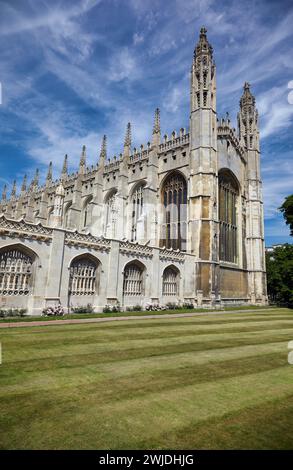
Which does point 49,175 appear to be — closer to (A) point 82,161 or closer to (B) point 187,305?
(A) point 82,161

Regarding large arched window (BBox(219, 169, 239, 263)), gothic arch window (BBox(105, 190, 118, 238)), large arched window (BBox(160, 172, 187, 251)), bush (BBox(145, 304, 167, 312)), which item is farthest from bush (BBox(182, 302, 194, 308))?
gothic arch window (BBox(105, 190, 118, 238))

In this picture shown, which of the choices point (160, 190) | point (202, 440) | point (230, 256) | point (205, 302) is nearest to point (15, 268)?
point (202, 440)

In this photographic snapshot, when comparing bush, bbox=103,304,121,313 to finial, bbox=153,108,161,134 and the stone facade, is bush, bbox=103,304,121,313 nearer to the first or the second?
the stone facade

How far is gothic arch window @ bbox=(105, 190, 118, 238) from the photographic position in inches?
1454

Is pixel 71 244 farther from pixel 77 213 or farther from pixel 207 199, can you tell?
pixel 77 213

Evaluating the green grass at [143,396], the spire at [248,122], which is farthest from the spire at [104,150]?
the green grass at [143,396]

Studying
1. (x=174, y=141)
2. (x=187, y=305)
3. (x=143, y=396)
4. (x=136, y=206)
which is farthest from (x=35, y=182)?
(x=143, y=396)

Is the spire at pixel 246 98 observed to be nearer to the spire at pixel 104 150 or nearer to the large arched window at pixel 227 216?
the large arched window at pixel 227 216

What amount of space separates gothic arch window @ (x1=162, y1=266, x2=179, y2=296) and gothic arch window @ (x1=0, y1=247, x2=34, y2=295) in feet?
41.1

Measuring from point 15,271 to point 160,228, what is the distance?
21172mm

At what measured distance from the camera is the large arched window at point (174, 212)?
32.4m

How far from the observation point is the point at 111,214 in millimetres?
39938

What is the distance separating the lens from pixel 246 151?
135 feet

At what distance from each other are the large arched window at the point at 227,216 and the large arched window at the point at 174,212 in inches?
186
